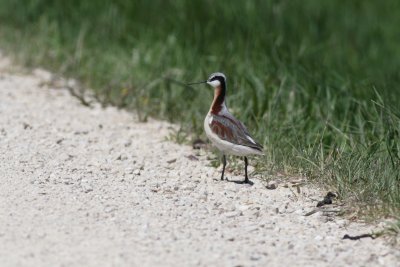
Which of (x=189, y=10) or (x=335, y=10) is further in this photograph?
(x=335, y=10)

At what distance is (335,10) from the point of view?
41.8 ft

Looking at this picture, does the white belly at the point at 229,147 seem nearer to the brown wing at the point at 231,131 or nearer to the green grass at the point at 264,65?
the brown wing at the point at 231,131

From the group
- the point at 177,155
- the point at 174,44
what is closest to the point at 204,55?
the point at 174,44

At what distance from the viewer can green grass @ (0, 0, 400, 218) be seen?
714 centimetres

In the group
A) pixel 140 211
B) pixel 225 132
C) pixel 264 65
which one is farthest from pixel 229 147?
pixel 264 65

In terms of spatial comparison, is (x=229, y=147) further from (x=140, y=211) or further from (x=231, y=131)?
(x=140, y=211)

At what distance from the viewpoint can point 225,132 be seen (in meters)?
6.97

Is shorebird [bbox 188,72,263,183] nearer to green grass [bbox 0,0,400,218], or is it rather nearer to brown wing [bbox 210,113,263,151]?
brown wing [bbox 210,113,263,151]

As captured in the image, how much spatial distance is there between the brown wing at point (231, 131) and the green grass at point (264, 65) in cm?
41

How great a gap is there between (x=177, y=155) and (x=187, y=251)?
2536 millimetres

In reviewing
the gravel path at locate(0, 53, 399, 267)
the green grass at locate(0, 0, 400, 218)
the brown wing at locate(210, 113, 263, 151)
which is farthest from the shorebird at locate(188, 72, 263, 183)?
the green grass at locate(0, 0, 400, 218)

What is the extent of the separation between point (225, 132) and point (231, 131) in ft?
0.16

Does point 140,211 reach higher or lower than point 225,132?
lower

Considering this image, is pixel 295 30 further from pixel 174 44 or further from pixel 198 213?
pixel 198 213
